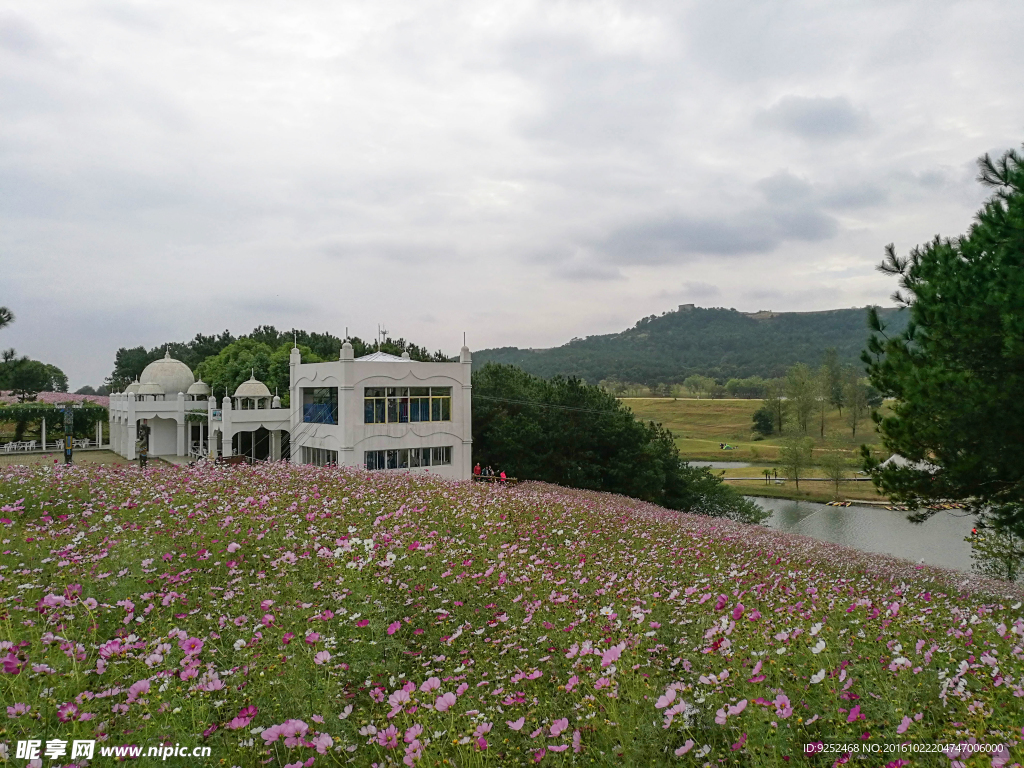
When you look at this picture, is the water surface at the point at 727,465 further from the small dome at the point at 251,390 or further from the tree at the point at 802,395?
the small dome at the point at 251,390

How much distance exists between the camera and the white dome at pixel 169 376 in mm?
34822

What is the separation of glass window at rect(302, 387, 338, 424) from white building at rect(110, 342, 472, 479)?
0.05m

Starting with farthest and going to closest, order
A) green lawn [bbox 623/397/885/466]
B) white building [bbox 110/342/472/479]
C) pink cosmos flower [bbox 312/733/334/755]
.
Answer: green lawn [bbox 623/397/885/466] < white building [bbox 110/342/472/479] < pink cosmos flower [bbox 312/733/334/755]

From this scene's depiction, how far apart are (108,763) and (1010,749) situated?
460cm

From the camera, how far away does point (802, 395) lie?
72.0 metres

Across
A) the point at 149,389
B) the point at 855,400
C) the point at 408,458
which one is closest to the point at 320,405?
the point at 408,458

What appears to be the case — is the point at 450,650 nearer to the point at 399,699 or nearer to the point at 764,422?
the point at 399,699

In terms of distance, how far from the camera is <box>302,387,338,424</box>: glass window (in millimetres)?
28000

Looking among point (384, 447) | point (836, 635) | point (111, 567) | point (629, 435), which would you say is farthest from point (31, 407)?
point (836, 635)

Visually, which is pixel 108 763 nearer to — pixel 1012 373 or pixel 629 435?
pixel 1012 373

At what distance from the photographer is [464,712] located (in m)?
3.82

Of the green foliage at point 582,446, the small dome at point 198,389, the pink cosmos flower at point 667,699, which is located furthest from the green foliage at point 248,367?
the pink cosmos flower at point 667,699

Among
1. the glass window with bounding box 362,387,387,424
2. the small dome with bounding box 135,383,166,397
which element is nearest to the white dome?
the small dome with bounding box 135,383,166,397

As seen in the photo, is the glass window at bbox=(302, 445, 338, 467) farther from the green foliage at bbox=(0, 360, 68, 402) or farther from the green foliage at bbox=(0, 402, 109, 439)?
the green foliage at bbox=(0, 360, 68, 402)
